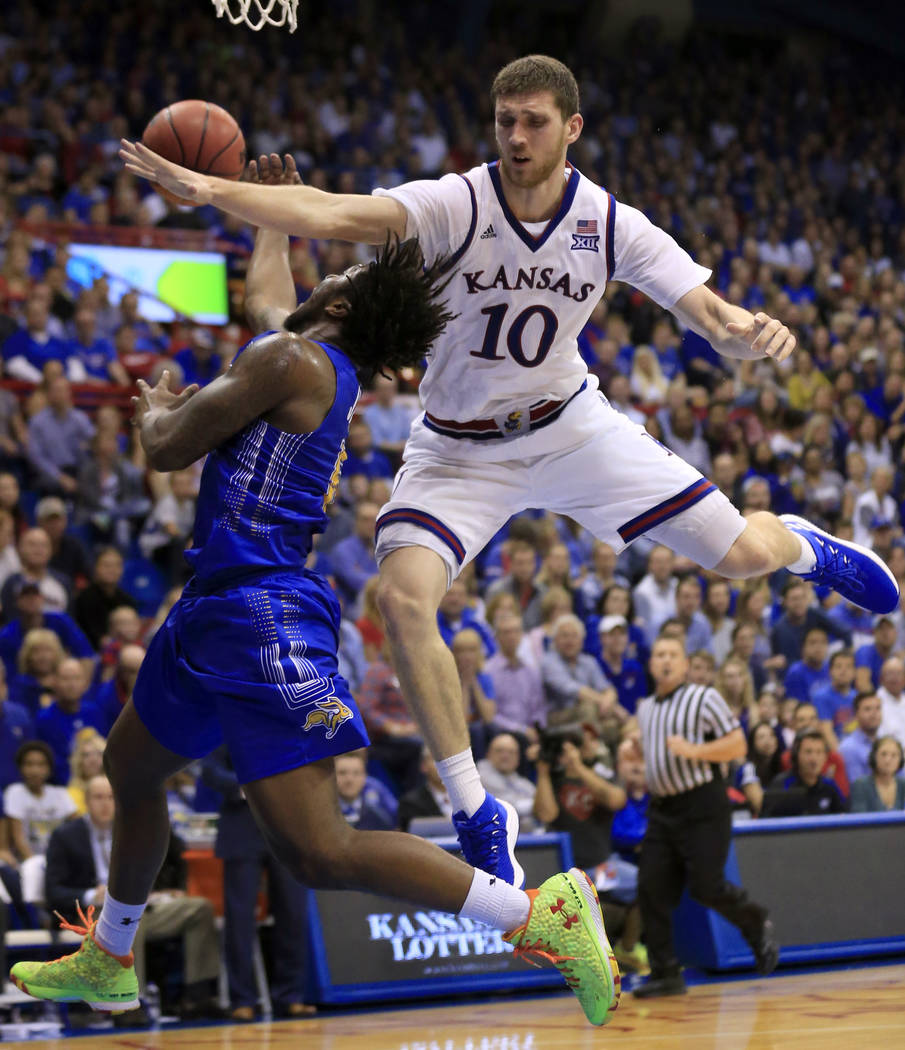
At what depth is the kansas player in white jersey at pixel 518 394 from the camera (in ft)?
16.6

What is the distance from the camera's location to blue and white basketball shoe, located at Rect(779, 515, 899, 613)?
604cm

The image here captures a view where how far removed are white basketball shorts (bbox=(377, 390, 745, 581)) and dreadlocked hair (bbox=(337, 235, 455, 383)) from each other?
2.52 feet

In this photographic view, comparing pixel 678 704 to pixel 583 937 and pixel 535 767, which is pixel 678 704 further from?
pixel 583 937

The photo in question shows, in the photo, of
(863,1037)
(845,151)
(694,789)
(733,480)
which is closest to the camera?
(863,1037)

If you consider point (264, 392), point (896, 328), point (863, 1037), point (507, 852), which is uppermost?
point (896, 328)

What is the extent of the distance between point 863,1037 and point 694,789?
273cm

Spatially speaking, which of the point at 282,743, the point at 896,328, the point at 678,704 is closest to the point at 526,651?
the point at 678,704

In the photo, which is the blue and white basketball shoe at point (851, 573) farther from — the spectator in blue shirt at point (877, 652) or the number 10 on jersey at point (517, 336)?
the spectator in blue shirt at point (877, 652)

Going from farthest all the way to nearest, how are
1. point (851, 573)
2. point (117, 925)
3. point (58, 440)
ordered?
1. point (58, 440)
2. point (851, 573)
3. point (117, 925)

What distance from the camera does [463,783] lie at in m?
5.02

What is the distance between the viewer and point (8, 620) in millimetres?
10062

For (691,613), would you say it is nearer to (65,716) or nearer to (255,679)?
(65,716)

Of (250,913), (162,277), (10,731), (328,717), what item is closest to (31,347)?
(162,277)

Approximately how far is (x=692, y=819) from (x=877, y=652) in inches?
183
